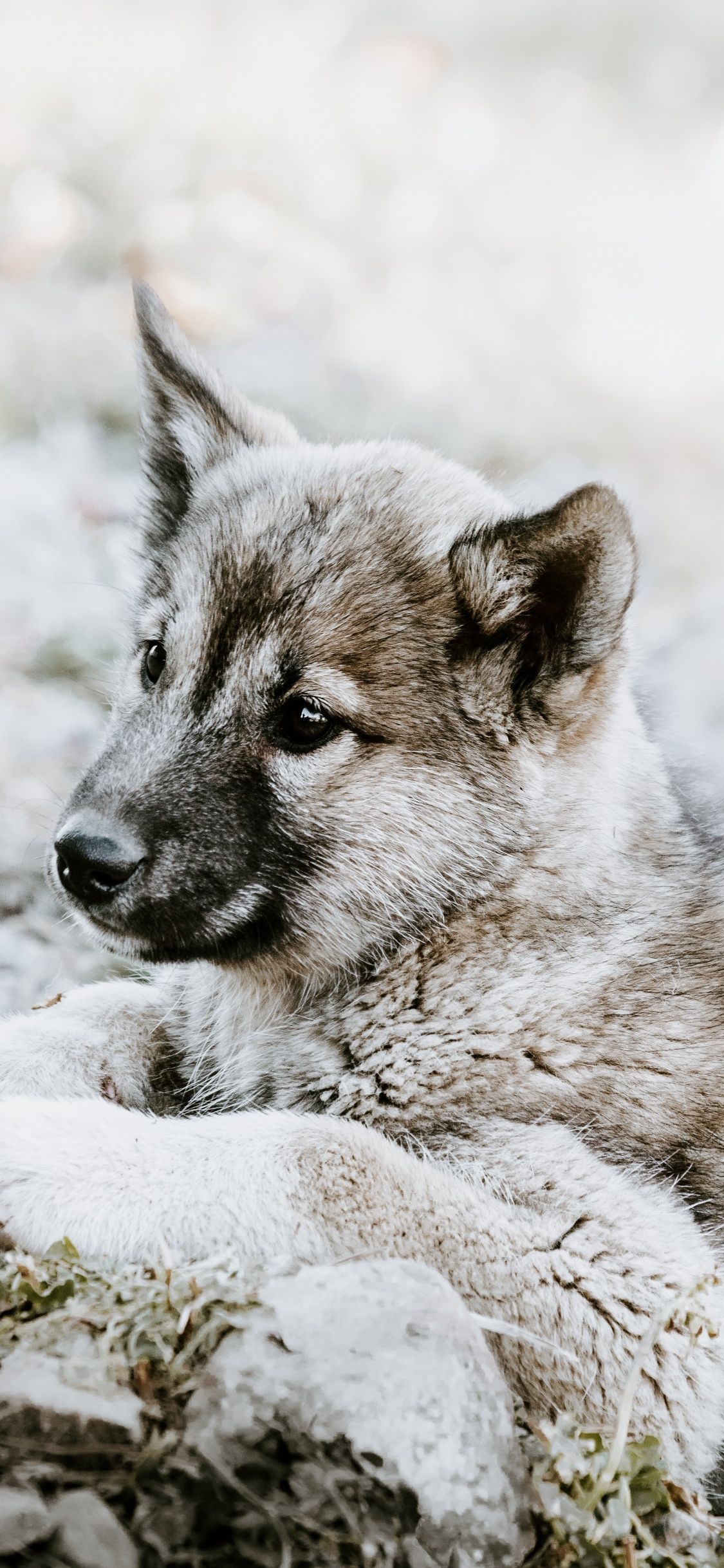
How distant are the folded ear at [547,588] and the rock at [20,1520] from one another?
Result: 227cm

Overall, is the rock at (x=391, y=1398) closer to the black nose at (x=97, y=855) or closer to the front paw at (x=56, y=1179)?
the front paw at (x=56, y=1179)

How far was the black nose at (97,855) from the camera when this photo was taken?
299 centimetres

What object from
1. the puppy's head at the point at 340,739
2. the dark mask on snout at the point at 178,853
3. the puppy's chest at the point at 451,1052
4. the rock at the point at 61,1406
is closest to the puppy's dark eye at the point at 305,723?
the puppy's head at the point at 340,739

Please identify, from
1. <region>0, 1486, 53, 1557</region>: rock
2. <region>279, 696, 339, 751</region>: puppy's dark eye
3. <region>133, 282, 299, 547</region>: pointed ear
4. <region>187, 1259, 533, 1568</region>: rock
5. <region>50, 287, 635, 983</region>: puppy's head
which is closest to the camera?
<region>0, 1486, 53, 1557</region>: rock

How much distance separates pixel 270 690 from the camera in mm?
3248

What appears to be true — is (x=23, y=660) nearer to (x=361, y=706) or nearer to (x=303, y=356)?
(x=303, y=356)

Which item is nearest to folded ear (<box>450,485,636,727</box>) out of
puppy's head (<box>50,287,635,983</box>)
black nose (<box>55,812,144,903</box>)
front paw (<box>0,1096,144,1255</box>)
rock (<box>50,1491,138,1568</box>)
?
puppy's head (<box>50,287,635,983</box>)

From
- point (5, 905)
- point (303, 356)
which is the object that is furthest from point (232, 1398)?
point (303, 356)

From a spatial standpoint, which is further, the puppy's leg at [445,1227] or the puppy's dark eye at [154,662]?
the puppy's dark eye at [154,662]

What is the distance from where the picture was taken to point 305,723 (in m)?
3.24

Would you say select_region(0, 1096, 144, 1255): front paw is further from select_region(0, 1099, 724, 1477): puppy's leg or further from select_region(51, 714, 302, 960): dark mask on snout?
select_region(51, 714, 302, 960): dark mask on snout

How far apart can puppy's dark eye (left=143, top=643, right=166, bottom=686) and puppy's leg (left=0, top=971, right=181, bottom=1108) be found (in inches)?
43.5

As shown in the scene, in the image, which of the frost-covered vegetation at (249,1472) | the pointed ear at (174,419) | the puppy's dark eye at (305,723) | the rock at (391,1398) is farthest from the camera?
the pointed ear at (174,419)

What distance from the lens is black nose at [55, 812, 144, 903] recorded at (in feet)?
9.82
